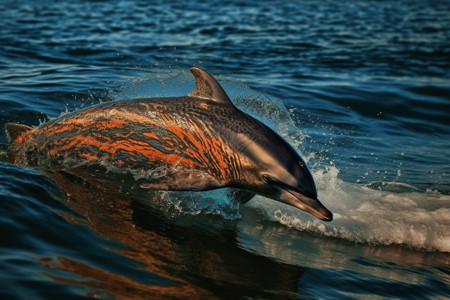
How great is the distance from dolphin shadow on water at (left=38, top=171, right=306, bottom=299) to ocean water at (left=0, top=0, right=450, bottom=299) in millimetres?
20

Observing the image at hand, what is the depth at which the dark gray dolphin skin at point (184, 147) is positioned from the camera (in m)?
6.50

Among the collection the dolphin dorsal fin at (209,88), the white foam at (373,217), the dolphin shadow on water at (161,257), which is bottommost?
the white foam at (373,217)

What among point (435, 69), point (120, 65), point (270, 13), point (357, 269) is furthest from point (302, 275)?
point (270, 13)

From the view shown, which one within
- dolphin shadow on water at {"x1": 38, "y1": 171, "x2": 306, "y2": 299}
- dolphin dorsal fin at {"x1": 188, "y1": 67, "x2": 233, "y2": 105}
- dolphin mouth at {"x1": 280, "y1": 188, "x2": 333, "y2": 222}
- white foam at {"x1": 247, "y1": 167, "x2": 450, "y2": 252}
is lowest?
white foam at {"x1": 247, "y1": 167, "x2": 450, "y2": 252}

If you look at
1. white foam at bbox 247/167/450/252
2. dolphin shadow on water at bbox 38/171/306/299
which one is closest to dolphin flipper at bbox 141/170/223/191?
dolphin shadow on water at bbox 38/171/306/299

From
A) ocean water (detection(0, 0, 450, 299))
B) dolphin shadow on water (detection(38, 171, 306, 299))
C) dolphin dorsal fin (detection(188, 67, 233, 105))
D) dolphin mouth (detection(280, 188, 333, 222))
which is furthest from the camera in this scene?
dolphin dorsal fin (detection(188, 67, 233, 105))

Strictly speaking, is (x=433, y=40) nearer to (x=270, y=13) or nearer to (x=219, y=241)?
(x=270, y=13)

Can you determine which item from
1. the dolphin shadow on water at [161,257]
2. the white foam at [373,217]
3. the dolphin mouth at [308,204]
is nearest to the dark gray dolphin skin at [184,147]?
the dolphin mouth at [308,204]

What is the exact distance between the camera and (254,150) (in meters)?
6.59

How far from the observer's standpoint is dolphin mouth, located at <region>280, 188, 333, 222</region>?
637 cm

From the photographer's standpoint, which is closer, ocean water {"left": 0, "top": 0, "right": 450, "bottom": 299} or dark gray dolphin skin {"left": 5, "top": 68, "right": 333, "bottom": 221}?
ocean water {"left": 0, "top": 0, "right": 450, "bottom": 299}

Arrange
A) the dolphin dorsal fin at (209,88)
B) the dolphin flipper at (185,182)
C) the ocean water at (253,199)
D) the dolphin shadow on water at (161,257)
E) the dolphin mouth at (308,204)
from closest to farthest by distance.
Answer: the dolphin shadow on water at (161,257)
the ocean water at (253,199)
the dolphin mouth at (308,204)
the dolphin flipper at (185,182)
the dolphin dorsal fin at (209,88)

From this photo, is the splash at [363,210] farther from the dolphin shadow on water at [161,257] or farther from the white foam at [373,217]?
the dolphin shadow on water at [161,257]

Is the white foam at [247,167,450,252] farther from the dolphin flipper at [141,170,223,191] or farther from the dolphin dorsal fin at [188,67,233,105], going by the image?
the dolphin dorsal fin at [188,67,233,105]
